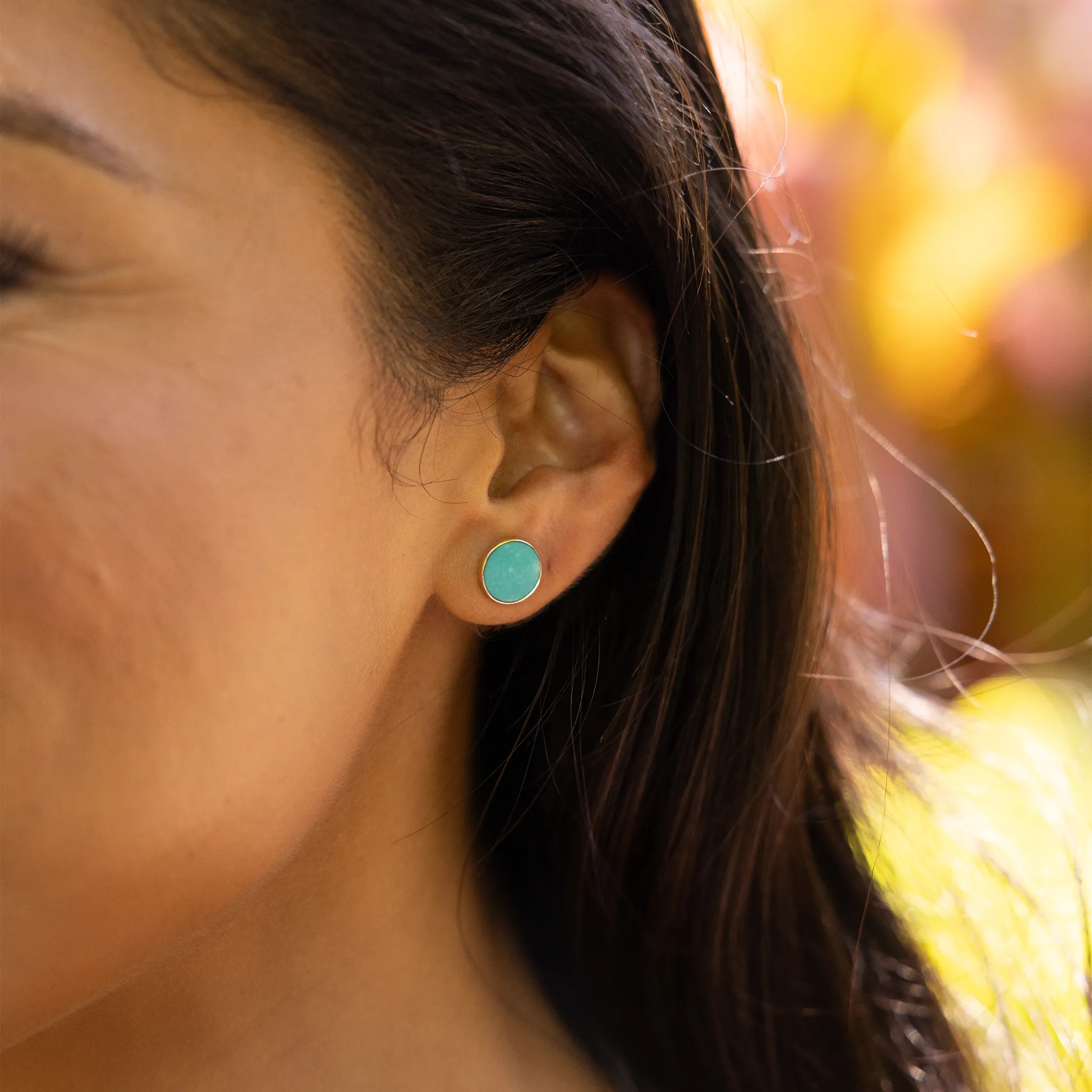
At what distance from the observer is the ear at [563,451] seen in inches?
35.5

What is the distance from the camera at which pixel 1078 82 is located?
95.4 inches

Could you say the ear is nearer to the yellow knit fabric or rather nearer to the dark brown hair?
the dark brown hair

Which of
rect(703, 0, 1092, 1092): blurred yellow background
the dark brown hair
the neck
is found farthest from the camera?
rect(703, 0, 1092, 1092): blurred yellow background

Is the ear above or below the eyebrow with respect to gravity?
below

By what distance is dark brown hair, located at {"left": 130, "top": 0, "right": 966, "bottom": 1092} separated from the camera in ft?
2.67

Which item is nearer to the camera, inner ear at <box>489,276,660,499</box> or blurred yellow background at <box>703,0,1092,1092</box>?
inner ear at <box>489,276,660,499</box>

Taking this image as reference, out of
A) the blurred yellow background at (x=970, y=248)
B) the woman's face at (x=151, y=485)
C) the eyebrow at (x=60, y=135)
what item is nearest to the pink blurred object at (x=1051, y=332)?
the blurred yellow background at (x=970, y=248)

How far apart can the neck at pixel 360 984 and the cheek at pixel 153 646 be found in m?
0.15

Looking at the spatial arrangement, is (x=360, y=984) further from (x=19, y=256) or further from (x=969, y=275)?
(x=969, y=275)

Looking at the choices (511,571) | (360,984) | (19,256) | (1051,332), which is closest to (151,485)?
(19,256)

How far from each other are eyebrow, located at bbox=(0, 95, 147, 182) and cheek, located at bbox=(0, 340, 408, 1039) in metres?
0.13

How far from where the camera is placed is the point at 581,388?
3.07 ft

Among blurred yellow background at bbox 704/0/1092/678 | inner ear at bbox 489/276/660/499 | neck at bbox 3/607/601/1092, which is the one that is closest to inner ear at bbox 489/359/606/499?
inner ear at bbox 489/276/660/499

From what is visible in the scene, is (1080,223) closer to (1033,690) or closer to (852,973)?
(1033,690)
